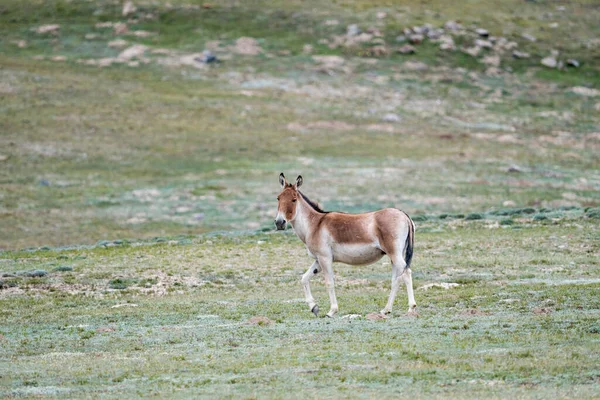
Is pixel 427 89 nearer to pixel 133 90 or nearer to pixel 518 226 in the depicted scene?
pixel 133 90

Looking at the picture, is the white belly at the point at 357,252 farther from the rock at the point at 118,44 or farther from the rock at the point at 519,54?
the rock at the point at 519,54

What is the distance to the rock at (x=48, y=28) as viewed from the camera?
97206 millimetres

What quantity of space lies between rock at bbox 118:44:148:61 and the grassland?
1.52 meters

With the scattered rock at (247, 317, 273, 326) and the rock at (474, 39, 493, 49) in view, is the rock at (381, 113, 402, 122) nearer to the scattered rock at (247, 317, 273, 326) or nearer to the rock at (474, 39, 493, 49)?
the rock at (474, 39, 493, 49)

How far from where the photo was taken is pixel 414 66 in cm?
9325

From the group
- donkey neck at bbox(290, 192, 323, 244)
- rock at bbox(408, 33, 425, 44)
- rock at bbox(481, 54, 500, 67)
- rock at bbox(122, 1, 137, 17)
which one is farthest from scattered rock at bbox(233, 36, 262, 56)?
donkey neck at bbox(290, 192, 323, 244)

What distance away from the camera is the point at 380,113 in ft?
266

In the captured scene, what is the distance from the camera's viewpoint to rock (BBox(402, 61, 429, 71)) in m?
92.9

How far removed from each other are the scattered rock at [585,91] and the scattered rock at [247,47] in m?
29.5

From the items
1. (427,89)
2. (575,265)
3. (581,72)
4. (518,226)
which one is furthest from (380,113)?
(575,265)

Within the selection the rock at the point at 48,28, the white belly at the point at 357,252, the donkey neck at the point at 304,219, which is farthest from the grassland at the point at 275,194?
the donkey neck at the point at 304,219

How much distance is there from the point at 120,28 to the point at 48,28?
6950 mm

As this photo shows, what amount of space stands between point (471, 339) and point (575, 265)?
517 inches

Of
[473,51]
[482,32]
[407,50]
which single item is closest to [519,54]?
[473,51]
